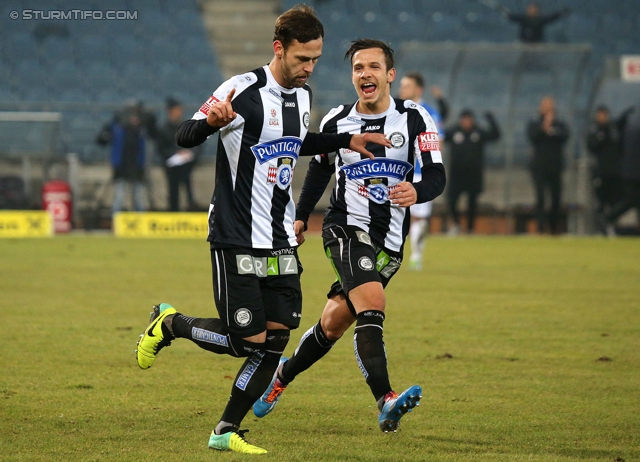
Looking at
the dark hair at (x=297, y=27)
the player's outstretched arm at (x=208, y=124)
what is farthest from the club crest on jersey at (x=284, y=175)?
the dark hair at (x=297, y=27)

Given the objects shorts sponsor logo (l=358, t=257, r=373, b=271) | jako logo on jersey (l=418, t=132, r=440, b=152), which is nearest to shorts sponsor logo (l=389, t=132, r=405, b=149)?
jako logo on jersey (l=418, t=132, r=440, b=152)

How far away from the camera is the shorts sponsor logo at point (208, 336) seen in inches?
196

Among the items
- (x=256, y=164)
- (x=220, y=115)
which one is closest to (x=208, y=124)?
(x=220, y=115)

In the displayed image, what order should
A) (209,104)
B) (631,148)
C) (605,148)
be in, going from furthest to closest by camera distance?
(605,148) → (631,148) → (209,104)

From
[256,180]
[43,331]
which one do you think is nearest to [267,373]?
[256,180]

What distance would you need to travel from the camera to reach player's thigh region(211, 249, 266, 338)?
16.0 ft

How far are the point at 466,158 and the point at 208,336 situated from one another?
1672cm

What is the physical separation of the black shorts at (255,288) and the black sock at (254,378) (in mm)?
97

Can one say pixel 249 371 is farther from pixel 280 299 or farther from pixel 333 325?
pixel 333 325

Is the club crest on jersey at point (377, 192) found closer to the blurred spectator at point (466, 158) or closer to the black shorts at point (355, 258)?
the black shorts at point (355, 258)

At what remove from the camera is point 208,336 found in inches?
199

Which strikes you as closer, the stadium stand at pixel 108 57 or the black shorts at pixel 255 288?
the black shorts at pixel 255 288

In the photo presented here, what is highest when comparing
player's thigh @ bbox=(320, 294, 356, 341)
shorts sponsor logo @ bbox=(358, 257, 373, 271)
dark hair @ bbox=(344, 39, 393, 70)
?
dark hair @ bbox=(344, 39, 393, 70)

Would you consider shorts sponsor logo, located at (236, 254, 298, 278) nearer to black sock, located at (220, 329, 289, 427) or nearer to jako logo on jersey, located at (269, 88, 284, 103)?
black sock, located at (220, 329, 289, 427)
